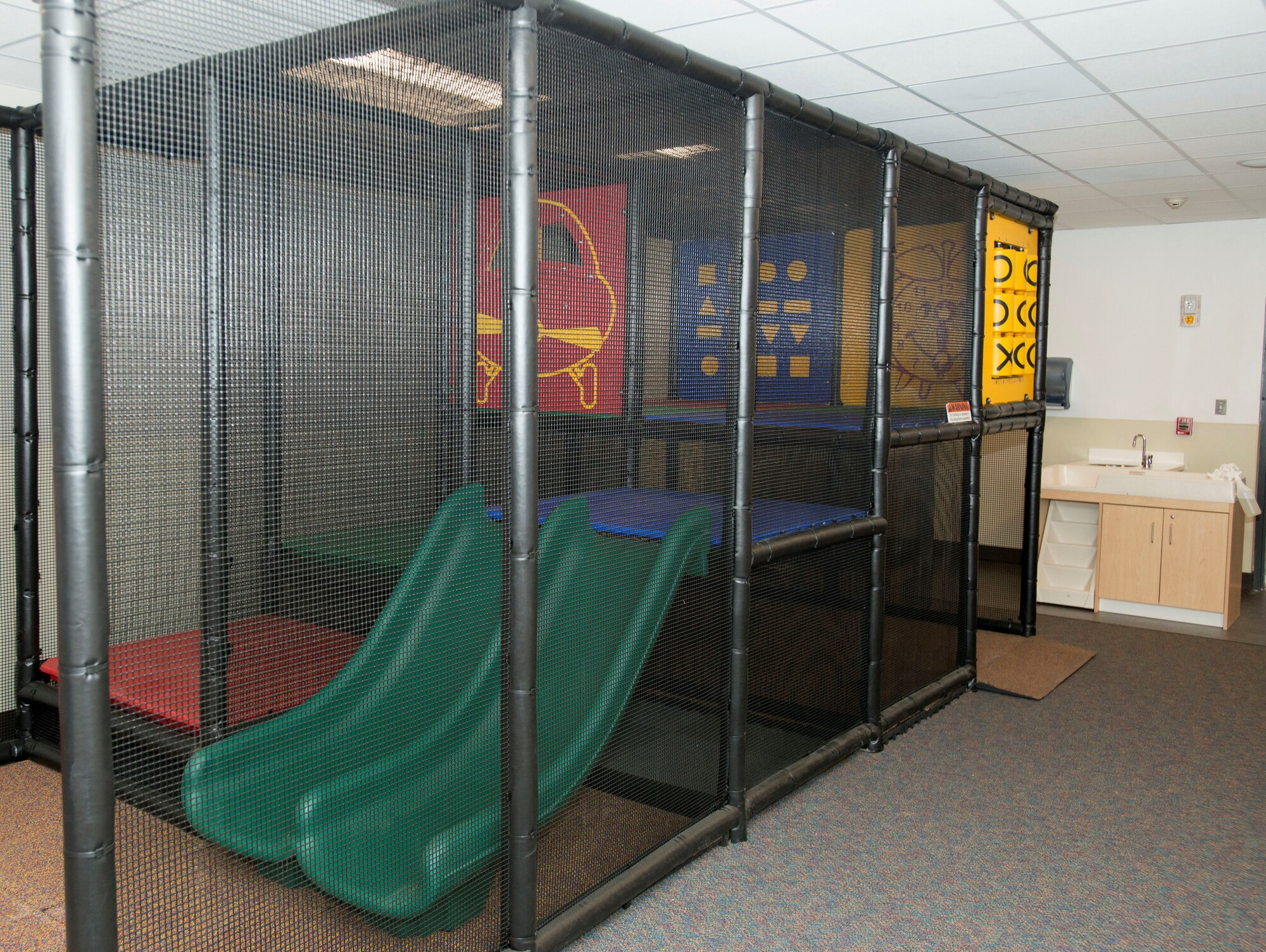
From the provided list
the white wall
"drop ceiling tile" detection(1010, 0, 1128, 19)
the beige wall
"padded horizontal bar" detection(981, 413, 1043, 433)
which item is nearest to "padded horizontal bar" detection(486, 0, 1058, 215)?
"drop ceiling tile" detection(1010, 0, 1128, 19)

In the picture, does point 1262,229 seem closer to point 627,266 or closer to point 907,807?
point 907,807

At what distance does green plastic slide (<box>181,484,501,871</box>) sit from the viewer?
6.50 ft

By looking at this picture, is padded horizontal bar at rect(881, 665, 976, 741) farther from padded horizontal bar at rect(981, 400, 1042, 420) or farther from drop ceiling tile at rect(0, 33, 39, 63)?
drop ceiling tile at rect(0, 33, 39, 63)

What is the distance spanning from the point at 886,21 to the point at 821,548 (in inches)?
65.2

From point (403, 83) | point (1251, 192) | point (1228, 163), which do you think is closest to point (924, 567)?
point (1228, 163)

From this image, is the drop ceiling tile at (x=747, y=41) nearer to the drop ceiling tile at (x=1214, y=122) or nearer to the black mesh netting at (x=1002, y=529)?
the drop ceiling tile at (x=1214, y=122)

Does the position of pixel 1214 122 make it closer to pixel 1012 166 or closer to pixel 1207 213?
pixel 1012 166

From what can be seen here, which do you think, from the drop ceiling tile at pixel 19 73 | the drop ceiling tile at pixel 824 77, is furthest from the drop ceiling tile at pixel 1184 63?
the drop ceiling tile at pixel 19 73

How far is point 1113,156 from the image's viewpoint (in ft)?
15.4

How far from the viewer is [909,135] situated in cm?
449

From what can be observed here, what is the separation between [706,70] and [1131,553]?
4551mm

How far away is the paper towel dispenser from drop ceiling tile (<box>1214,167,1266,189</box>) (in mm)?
1743

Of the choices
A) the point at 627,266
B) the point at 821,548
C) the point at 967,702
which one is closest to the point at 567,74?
the point at 627,266

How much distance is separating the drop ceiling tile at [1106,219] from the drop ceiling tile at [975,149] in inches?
60.9
